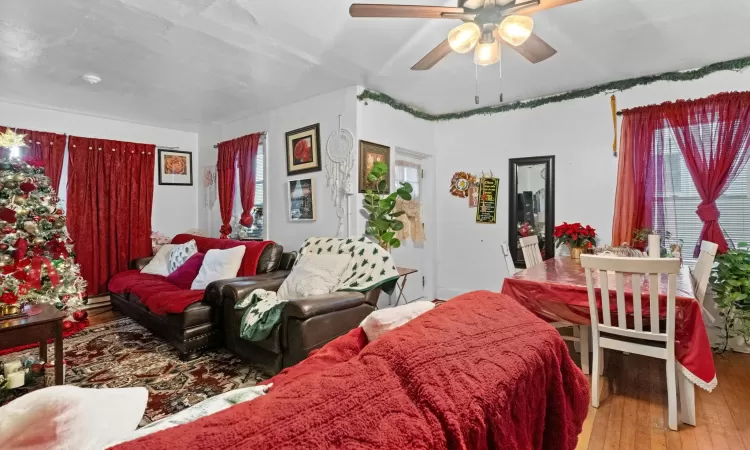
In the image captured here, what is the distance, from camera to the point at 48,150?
13.2 feet

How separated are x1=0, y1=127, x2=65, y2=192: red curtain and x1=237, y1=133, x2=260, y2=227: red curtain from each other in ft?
6.53

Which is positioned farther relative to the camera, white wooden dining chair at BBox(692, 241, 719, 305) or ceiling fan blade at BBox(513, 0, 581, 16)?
white wooden dining chair at BBox(692, 241, 719, 305)

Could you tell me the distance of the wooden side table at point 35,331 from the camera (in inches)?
83.1

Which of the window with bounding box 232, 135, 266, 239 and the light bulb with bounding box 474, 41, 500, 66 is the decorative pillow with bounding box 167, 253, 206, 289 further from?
the light bulb with bounding box 474, 41, 500, 66

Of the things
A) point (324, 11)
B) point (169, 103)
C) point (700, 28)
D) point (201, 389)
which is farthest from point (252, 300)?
→ point (700, 28)

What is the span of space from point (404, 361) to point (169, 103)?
14.3 feet

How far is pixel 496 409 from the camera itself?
78 centimetres

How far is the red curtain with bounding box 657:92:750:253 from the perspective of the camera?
2.90m

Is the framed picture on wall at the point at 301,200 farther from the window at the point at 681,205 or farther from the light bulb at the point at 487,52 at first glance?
the window at the point at 681,205

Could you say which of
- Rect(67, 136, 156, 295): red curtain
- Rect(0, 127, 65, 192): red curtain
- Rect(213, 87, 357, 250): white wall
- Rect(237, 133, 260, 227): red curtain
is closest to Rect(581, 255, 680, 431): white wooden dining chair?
Rect(213, 87, 357, 250): white wall

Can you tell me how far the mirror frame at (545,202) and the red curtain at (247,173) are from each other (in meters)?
3.14

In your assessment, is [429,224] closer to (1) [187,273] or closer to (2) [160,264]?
(1) [187,273]

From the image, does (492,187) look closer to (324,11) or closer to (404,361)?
(324,11)

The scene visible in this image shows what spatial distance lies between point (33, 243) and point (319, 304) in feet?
9.87
